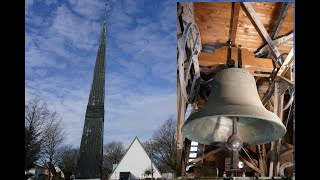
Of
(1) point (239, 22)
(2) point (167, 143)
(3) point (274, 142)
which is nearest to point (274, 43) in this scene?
(1) point (239, 22)

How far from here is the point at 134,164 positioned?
27.2ft

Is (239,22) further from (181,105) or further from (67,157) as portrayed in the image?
(67,157)

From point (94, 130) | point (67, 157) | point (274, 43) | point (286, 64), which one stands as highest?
point (274, 43)

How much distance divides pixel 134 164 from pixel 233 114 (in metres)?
6.54

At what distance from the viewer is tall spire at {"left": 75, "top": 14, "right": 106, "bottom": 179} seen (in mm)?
4586

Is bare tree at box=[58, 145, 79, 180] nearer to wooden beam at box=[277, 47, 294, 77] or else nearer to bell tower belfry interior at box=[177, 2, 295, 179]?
bell tower belfry interior at box=[177, 2, 295, 179]

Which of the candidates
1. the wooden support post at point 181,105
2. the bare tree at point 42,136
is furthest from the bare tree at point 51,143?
the wooden support post at point 181,105

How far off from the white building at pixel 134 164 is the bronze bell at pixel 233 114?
17.3 ft

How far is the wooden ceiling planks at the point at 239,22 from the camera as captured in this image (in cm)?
347

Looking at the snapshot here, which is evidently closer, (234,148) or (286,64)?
(234,148)

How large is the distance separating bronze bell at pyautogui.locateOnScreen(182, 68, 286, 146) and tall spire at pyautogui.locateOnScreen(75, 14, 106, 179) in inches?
91.8

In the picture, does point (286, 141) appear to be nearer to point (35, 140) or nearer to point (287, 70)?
point (287, 70)

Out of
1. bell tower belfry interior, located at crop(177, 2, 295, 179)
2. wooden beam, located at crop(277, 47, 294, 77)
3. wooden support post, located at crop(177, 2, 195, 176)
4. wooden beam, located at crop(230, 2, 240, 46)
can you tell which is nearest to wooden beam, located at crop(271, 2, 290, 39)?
bell tower belfry interior, located at crop(177, 2, 295, 179)

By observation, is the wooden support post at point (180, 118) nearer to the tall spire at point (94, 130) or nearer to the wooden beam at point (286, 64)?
the wooden beam at point (286, 64)
